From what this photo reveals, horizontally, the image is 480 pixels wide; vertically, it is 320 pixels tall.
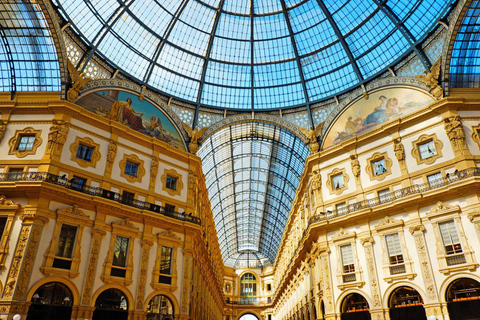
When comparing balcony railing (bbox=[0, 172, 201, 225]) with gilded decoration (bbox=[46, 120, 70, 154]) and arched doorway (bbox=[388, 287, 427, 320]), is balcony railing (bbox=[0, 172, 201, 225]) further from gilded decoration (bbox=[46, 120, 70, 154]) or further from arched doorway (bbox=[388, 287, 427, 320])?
arched doorway (bbox=[388, 287, 427, 320])

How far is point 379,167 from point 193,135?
18.3 m

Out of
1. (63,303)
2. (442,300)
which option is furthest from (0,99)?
(442,300)

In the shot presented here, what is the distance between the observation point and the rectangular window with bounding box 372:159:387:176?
1137 inches

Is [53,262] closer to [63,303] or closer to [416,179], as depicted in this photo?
[63,303]

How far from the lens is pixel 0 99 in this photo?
27.8 meters

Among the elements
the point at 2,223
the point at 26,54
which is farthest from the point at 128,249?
the point at 26,54

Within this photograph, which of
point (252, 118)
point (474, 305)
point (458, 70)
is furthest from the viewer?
point (252, 118)

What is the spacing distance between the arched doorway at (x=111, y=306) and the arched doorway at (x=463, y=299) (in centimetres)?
2255

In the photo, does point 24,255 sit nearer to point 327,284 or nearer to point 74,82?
point 74,82

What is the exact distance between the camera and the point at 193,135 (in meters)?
34.8

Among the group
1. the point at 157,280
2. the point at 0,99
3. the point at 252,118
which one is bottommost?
the point at 157,280

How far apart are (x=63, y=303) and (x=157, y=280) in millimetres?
6691

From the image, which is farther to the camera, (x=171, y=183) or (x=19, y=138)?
(x=171, y=183)

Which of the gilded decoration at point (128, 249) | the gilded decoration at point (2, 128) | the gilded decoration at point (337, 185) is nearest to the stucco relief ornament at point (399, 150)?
the gilded decoration at point (337, 185)
